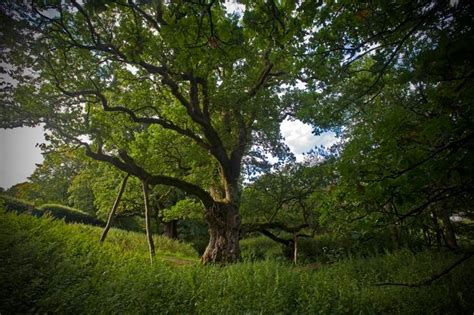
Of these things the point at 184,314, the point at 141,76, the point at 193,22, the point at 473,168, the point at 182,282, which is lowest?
the point at 184,314

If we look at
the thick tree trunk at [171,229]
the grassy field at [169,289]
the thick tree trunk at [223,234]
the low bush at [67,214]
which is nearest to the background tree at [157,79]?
the thick tree trunk at [223,234]

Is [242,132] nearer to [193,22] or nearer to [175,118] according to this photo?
[175,118]

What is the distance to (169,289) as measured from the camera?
19.3 feet

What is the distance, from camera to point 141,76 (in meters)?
11.4

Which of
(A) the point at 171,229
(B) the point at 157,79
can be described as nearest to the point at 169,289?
(B) the point at 157,79

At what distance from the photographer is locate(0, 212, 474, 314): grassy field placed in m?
4.57

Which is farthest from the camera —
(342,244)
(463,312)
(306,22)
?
(342,244)

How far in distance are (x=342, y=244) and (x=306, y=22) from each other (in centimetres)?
1530

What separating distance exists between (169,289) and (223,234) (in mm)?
5929

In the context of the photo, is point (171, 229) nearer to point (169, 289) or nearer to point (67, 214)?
point (67, 214)

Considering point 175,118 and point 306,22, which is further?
point 175,118

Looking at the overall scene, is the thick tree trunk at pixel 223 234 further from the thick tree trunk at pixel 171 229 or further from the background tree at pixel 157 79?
the thick tree trunk at pixel 171 229

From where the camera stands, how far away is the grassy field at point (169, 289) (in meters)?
4.57

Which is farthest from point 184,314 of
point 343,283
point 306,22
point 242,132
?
point 242,132
